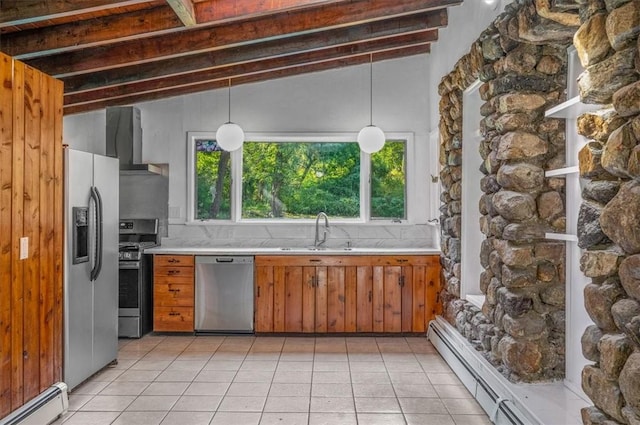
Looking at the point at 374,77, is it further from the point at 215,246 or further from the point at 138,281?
the point at 138,281

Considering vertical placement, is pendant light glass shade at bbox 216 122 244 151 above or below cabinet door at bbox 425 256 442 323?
above

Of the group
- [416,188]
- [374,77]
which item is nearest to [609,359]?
[416,188]

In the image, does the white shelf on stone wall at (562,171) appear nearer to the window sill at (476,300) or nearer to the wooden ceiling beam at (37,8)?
the window sill at (476,300)

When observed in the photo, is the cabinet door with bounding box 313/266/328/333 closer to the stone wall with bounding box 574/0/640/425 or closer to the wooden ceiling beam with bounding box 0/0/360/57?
the wooden ceiling beam with bounding box 0/0/360/57

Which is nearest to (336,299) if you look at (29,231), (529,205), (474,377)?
(474,377)

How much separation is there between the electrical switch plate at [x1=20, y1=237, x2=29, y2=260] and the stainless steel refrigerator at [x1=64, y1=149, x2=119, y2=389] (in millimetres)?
574

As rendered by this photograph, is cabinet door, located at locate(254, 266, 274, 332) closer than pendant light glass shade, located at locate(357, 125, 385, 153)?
Yes

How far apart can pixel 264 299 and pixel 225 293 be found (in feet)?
1.39

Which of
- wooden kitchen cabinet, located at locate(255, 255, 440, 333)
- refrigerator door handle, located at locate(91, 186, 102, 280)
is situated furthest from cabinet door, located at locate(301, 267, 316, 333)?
refrigerator door handle, located at locate(91, 186, 102, 280)

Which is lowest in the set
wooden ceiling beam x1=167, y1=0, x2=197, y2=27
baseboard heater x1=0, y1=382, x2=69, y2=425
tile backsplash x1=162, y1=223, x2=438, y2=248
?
baseboard heater x1=0, y1=382, x2=69, y2=425

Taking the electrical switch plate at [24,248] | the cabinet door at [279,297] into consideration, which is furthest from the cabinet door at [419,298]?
the electrical switch plate at [24,248]

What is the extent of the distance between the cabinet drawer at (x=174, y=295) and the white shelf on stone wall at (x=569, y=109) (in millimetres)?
3886

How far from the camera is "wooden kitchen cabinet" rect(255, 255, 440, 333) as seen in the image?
509 cm

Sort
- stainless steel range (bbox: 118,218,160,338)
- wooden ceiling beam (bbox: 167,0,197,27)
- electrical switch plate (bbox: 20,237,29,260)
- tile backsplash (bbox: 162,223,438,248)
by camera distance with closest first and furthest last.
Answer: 1. electrical switch plate (bbox: 20,237,29,260)
2. wooden ceiling beam (bbox: 167,0,197,27)
3. stainless steel range (bbox: 118,218,160,338)
4. tile backsplash (bbox: 162,223,438,248)
